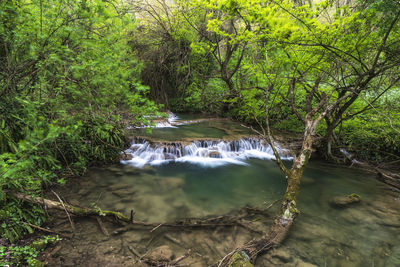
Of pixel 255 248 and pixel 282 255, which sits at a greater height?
pixel 255 248

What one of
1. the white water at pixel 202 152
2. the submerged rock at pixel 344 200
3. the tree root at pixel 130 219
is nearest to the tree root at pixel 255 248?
the tree root at pixel 130 219

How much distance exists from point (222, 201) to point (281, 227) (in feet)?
5.71

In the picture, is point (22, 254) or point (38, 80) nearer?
point (22, 254)

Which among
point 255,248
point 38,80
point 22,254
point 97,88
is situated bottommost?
point 255,248

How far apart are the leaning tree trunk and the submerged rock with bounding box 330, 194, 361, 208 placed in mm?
2106

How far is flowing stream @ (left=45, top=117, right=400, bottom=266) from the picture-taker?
10.5 feet

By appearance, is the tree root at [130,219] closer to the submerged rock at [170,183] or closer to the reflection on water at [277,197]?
the reflection on water at [277,197]

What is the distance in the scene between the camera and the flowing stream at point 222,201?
10.5ft

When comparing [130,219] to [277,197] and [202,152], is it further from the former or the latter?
[202,152]

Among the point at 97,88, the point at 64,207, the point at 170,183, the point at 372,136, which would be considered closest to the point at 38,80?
the point at 97,88

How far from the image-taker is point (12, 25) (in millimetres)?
2938

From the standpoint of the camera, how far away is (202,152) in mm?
8078

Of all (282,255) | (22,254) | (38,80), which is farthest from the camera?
(38,80)

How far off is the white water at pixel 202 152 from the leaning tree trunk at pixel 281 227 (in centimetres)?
315
